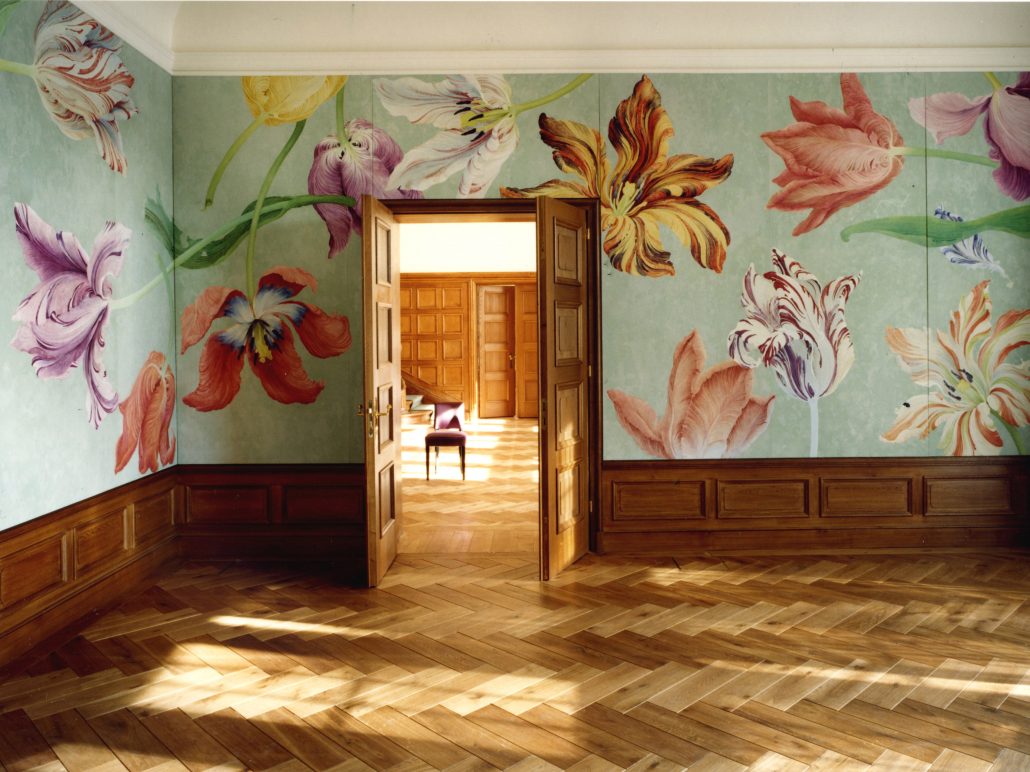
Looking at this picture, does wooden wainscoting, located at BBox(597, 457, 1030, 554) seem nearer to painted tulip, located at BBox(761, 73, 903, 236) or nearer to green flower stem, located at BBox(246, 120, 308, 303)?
painted tulip, located at BBox(761, 73, 903, 236)

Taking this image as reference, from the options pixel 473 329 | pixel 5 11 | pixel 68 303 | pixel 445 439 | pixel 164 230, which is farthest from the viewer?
pixel 473 329

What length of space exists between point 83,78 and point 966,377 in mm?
5290

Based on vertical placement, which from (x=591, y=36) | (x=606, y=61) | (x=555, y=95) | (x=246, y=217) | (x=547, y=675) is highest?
(x=591, y=36)

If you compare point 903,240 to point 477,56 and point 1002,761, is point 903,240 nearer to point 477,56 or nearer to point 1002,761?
point 477,56

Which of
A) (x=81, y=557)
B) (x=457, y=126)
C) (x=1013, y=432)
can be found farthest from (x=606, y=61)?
(x=81, y=557)

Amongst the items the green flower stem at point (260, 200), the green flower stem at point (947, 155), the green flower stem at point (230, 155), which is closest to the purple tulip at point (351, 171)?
the green flower stem at point (260, 200)

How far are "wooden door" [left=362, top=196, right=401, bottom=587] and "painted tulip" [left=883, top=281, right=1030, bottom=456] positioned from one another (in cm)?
308

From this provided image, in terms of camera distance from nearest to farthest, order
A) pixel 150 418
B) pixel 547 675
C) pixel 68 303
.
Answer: pixel 547 675 < pixel 68 303 < pixel 150 418

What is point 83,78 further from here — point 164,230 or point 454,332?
point 454,332

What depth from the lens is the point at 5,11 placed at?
3.27m

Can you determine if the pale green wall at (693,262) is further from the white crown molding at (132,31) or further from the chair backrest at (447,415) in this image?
the chair backrest at (447,415)

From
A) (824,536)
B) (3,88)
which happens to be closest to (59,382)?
(3,88)

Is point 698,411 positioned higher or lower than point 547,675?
higher

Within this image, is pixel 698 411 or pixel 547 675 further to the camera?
pixel 698 411
